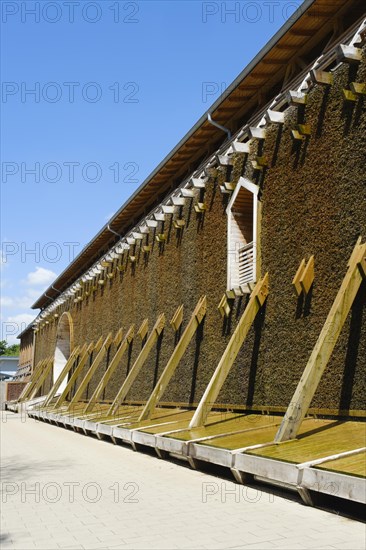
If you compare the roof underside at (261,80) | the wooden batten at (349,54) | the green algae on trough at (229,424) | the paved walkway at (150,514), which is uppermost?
the roof underside at (261,80)

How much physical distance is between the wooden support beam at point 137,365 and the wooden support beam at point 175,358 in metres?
2.51

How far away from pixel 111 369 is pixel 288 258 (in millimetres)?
10347

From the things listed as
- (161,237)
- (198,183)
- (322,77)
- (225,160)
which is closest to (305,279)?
(322,77)

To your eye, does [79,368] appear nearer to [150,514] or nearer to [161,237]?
[161,237]

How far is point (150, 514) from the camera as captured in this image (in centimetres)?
662

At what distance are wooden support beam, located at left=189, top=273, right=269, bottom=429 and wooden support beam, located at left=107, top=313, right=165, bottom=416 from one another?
5810 mm

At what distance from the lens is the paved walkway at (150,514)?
214 inches

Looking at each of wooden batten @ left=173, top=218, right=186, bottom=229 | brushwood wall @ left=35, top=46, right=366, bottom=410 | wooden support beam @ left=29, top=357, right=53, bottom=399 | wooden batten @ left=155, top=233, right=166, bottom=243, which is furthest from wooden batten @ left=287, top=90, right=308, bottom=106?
wooden support beam @ left=29, top=357, right=53, bottom=399

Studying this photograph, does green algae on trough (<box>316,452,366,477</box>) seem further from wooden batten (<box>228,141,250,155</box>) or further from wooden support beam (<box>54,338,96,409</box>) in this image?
wooden support beam (<box>54,338,96,409</box>)

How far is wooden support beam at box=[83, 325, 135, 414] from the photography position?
20.0 metres

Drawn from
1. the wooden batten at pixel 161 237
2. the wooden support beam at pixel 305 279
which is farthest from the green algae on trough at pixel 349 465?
the wooden batten at pixel 161 237

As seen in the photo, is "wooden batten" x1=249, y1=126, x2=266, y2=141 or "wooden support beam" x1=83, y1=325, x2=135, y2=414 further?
"wooden support beam" x1=83, y1=325, x2=135, y2=414

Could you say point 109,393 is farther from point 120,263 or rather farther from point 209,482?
point 209,482

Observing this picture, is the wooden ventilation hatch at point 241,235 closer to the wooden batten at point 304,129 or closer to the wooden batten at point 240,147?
the wooden batten at point 240,147
